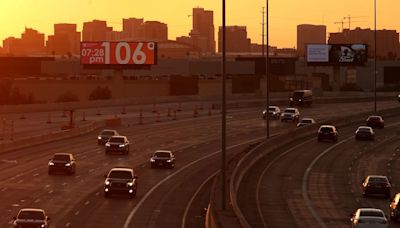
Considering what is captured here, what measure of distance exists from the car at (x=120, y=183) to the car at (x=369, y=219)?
43.8ft

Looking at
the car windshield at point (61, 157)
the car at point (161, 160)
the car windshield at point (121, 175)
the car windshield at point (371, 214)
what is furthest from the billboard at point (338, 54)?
the car windshield at point (371, 214)

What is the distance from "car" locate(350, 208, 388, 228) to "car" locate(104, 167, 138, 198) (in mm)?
13346

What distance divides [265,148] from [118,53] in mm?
75182

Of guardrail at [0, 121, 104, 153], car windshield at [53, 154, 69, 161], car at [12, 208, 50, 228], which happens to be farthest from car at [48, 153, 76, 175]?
car at [12, 208, 50, 228]

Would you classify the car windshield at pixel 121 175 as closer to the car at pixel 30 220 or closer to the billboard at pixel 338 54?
the car at pixel 30 220

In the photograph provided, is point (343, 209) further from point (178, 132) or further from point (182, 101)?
point (182, 101)

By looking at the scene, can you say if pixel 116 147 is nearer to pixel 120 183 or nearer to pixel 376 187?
pixel 120 183

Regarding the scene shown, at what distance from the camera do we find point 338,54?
164625mm

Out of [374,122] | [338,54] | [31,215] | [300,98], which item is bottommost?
[31,215]


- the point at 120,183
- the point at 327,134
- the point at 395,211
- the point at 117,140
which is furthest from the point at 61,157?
the point at 327,134

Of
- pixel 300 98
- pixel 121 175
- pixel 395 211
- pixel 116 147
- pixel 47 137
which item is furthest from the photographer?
pixel 300 98

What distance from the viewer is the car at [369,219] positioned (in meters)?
35.5

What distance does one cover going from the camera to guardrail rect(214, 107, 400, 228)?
40.2 m

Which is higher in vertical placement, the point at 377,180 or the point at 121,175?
the point at 121,175
